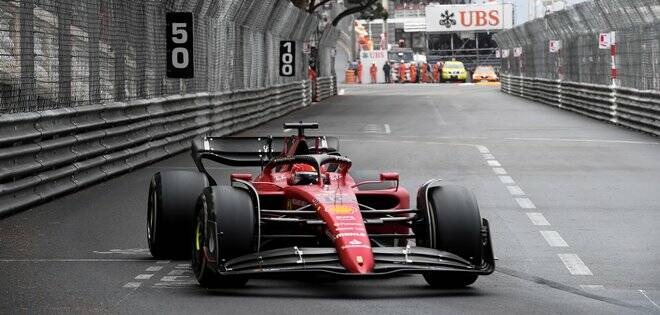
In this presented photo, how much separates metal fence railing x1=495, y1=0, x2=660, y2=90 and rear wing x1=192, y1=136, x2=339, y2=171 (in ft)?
59.2

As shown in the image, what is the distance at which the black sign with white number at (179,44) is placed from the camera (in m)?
24.0

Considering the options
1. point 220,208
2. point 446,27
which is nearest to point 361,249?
point 220,208

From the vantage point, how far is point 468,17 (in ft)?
365

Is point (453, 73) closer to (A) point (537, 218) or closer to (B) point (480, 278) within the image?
(A) point (537, 218)

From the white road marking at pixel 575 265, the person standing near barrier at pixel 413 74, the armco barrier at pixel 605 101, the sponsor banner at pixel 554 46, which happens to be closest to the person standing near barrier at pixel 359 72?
the person standing near barrier at pixel 413 74

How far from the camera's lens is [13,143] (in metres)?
15.0

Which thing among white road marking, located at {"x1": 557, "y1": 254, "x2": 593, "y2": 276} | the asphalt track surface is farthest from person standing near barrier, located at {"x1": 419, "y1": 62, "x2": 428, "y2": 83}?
white road marking, located at {"x1": 557, "y1": 254, "x2": 593, "y2": 276}

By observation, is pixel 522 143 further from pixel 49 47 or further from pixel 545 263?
pixel 545 263

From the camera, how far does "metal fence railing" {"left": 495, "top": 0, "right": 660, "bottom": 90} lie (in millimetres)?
30188

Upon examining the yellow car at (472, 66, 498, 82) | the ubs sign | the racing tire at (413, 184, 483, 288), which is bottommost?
the racing tire at (413, 184, 483, 288)

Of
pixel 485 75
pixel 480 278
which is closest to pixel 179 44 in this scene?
pixel 480 278

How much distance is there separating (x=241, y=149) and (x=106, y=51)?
8.56 meters

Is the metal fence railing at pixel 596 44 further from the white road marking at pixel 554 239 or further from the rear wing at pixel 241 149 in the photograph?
the rear wing at pixel 241 149

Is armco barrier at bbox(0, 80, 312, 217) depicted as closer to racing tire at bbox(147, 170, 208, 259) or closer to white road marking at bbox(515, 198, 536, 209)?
racing tire at bbox(147, 170, 208, 259)
